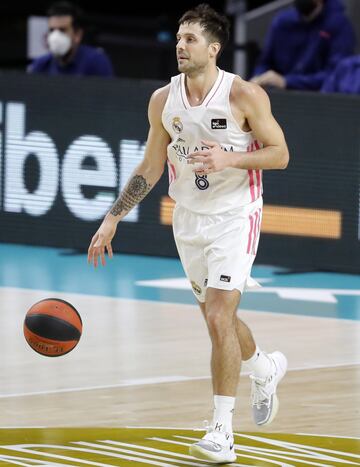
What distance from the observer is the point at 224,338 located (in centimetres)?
774

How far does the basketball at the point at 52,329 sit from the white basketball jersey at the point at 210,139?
92cm

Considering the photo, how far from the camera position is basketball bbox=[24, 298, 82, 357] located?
8352 mm

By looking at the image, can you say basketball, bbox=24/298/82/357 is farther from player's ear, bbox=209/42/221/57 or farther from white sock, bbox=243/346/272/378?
player's ear, bbox=209/42/221/57

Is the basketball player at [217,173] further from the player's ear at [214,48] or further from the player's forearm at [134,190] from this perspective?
the player's forearm at [134,190]

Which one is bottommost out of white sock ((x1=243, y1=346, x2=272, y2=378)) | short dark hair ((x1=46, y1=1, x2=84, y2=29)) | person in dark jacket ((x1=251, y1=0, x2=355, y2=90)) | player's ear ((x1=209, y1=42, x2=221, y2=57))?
white sock ((x1=243, y1=346, x2=272, y2=378))

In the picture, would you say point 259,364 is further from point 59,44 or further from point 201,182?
point 59,44

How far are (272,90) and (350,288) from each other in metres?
1.99

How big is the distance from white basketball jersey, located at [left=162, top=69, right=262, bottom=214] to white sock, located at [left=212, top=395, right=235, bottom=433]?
0.98 meters

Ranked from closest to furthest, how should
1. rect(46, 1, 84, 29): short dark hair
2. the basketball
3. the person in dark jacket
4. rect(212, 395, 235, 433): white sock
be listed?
rect(212, 395, 235, 433): white sock → the basketball → the person in dark jacket → rect(46, 1, 84, 29): short dark hair

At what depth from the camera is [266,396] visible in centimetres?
830

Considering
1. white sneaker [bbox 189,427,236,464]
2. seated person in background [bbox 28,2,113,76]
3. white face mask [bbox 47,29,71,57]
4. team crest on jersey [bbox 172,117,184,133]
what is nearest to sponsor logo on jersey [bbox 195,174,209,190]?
team crest on jersey [bbox 172,117,184,133]

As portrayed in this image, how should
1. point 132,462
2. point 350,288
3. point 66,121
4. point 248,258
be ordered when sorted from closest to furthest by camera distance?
1. point 132,462
2. point 248,258
3. point 350,288
4. point 66,121

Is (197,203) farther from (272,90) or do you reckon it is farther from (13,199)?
(13,199)

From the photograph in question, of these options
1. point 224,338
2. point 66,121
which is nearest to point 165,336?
point 224,338
